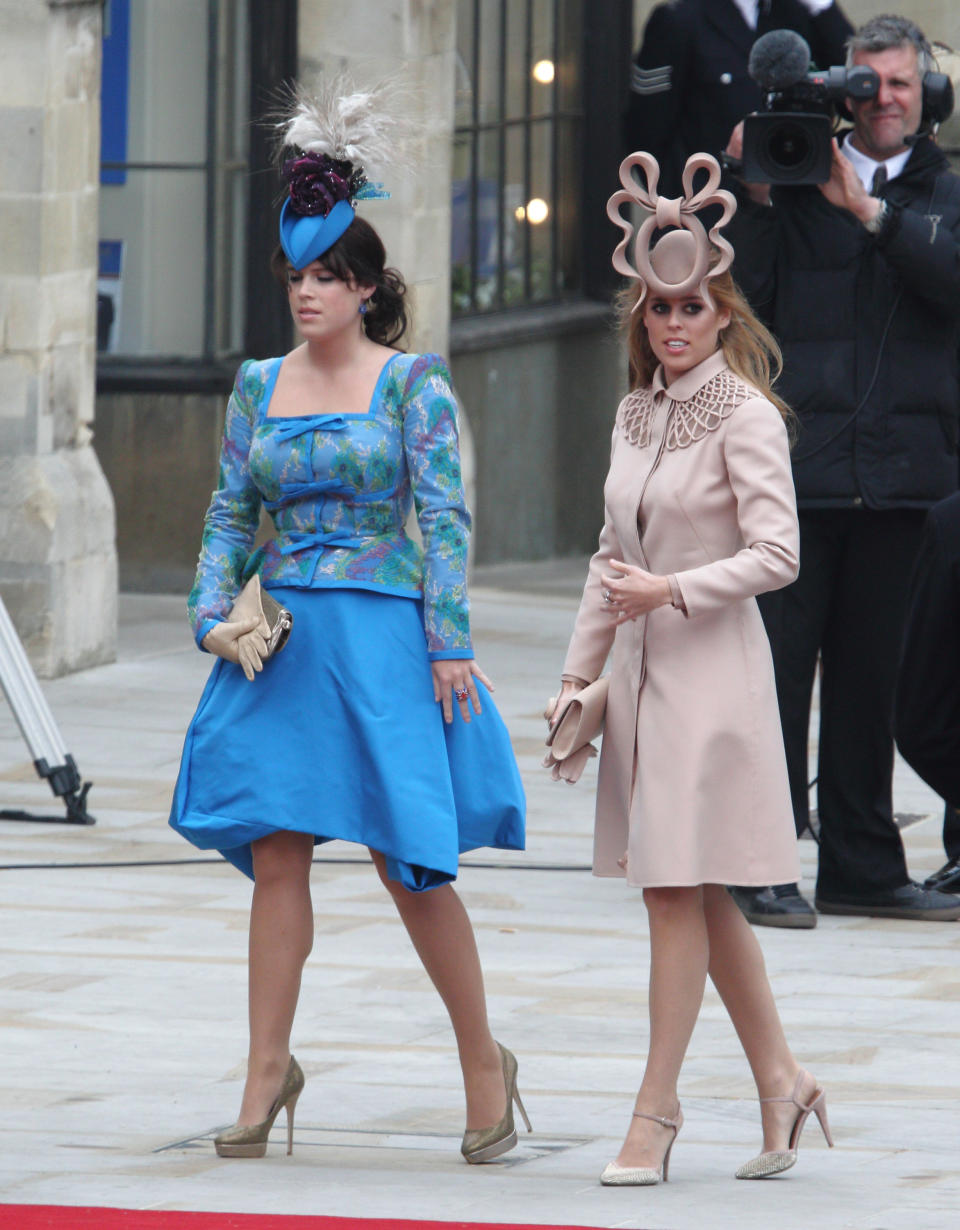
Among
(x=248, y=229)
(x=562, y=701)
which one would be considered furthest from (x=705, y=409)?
(x=248, y=229)

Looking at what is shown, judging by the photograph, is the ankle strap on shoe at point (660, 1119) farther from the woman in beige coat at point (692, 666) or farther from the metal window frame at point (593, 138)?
the metal window frame at point (593, 138)

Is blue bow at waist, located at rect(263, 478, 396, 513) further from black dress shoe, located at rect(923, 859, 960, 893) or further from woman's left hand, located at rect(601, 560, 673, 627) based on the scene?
black dress shoe, located at rect(923, 859, 960, 893)

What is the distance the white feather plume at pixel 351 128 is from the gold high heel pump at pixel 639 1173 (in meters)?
1.84

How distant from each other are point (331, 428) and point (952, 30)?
10.9m

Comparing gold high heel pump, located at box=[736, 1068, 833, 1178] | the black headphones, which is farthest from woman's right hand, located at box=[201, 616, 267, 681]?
the black headphones

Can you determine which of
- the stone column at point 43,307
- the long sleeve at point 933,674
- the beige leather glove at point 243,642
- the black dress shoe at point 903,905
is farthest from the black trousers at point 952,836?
the stone column at point 43,307

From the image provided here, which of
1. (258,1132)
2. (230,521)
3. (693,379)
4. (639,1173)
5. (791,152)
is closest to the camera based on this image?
(639,1173)

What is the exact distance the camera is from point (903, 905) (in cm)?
706

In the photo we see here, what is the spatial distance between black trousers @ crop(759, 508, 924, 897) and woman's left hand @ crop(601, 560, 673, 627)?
7.44ft

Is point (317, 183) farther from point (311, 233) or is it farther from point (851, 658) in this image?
point (851, 658)

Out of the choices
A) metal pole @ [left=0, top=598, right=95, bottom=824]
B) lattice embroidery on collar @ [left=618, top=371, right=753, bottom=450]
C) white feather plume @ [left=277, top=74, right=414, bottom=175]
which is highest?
white feather plume @ [left=277, top=74, right=414, bottom=175]

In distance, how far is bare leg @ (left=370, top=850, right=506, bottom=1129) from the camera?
15.8 ft

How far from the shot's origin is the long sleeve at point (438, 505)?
480 centimetres

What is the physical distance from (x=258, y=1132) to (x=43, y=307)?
6157mm
